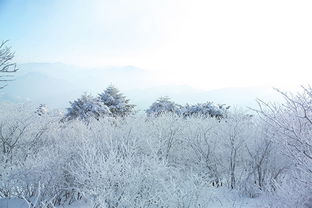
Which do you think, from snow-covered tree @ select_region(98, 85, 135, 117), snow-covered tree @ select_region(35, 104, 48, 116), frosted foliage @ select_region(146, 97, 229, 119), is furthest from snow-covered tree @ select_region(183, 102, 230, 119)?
snow-covered tree @ select_region(35, 104, 48, 116)

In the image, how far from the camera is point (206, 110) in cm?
3338

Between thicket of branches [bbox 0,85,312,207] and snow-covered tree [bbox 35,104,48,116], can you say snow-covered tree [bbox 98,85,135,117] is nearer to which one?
snow-covered tree [bbox 35,104,48,116]

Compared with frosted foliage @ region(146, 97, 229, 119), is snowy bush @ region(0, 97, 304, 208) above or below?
below

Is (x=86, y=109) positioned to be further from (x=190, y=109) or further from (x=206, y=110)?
(x=206, y=110)

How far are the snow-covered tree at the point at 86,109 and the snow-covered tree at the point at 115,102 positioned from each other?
4.25 metres

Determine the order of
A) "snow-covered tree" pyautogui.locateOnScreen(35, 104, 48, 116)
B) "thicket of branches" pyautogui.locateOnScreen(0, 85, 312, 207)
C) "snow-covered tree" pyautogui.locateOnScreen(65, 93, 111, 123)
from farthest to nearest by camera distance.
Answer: "snow-covered tree" pyautogui.locateOnScreen(65, 93, 111, 123)
"snow-covered tree" pyautogui.locateOnScreen(35, 104, 48, 116)
"thicket of branches" pyautogui.locateOnScreen(0, 85, 312, 207)

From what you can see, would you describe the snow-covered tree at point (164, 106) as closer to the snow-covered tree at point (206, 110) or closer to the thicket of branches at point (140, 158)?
the snow-covered tree at point (206, 110)

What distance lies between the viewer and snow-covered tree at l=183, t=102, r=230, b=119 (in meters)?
32.9

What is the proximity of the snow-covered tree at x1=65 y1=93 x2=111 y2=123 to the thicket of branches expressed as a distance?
488cm

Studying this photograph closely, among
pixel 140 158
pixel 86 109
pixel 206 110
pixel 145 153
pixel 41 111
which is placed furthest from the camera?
pixel 41 111

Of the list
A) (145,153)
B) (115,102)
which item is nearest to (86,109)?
(115,102)

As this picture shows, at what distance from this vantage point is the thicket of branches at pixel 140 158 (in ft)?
34.2

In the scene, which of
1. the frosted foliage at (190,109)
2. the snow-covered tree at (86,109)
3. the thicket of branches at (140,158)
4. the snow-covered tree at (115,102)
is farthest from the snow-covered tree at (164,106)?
the thicket of branches at (140,158)

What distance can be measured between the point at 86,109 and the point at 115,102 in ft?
19.7
